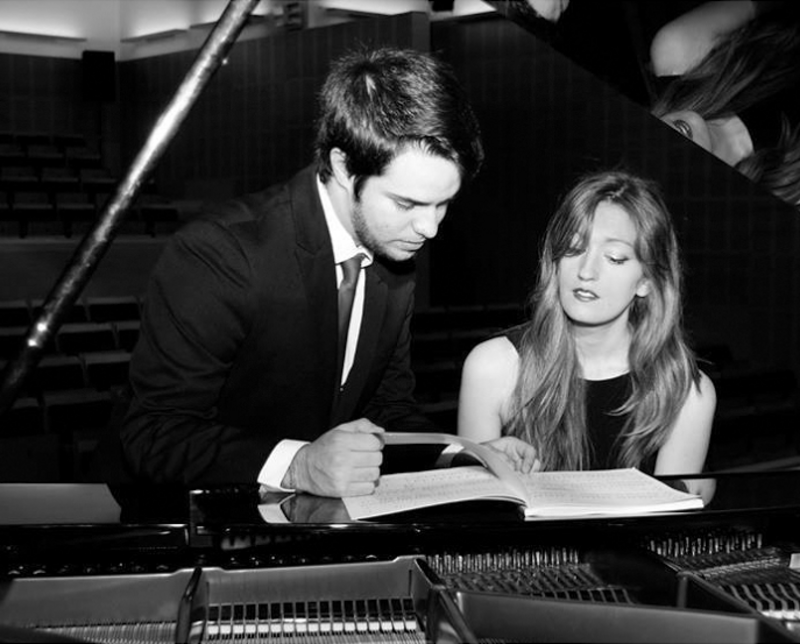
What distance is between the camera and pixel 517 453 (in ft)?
5.26

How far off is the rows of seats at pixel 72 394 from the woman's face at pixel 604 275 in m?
1.35

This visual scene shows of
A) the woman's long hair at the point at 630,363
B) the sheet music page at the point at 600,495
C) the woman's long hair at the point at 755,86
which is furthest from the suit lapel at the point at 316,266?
the sheet music page at the point at 600,495

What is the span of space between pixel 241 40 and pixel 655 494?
2203mm

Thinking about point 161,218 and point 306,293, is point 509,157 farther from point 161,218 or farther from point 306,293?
point 306,293

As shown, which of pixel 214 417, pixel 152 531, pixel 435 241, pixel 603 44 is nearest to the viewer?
pixel 152 531

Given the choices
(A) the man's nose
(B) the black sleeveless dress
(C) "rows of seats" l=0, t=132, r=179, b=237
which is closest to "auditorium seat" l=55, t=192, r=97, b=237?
(C) "rows of seats" l=0, t=132, r=179, b=237

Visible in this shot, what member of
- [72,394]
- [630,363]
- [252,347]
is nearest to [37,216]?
[72,394]

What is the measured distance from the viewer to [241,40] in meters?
3.10

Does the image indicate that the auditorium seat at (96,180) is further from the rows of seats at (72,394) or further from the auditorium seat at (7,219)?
the rows of seats at (72,394)

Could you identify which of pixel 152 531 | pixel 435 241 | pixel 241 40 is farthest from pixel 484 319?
pixel 152 531

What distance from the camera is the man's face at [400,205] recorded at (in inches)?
84.2

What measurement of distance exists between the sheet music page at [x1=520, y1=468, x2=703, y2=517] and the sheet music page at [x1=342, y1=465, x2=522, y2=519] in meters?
0.05

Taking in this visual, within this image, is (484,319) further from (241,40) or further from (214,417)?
(214,417)

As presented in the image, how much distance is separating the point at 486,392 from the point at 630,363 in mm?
353
